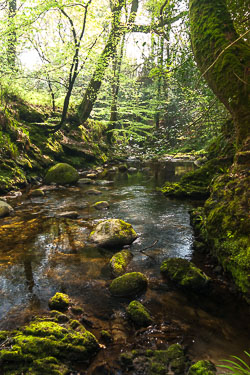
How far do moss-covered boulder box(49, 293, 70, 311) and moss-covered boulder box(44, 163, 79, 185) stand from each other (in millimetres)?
7968

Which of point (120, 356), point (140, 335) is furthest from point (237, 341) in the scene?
point (120, 356)

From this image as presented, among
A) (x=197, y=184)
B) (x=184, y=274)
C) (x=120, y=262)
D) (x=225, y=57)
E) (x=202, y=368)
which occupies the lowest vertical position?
(x=120, y=262)

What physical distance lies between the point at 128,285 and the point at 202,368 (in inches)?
61.2

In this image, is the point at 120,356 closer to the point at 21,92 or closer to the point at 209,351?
the point at 209,351

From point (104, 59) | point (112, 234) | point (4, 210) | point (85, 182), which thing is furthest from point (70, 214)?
point (104, 59)

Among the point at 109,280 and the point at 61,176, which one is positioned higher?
the point at 61,176

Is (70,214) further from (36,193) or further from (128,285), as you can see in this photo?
(128,285)

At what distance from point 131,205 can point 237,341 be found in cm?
555

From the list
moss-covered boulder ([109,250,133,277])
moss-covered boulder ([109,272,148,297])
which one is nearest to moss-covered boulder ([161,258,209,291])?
moss-covered boulder ([109,272,148,297])

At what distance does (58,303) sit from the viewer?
3199 millimetres

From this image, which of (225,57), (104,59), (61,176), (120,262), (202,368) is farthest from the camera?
(104,59)

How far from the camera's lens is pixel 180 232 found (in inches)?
227

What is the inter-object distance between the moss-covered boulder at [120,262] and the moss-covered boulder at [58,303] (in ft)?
3.29

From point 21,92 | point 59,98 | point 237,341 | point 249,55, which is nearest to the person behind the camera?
point 237,341
